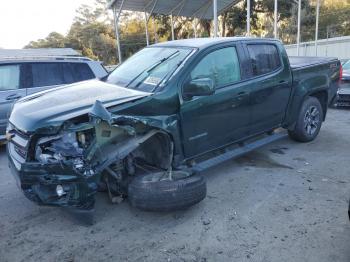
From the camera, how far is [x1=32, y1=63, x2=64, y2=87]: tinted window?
659 cm

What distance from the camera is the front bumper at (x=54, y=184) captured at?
3.10m

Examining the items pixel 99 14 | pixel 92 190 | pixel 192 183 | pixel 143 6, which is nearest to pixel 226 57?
pixel 192 183

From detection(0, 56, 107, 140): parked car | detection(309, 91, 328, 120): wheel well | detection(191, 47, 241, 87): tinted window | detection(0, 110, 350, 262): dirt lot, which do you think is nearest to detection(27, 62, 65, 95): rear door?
detection(0, 56, 107, 140): parked car

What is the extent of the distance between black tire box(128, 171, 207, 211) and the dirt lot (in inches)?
10.3

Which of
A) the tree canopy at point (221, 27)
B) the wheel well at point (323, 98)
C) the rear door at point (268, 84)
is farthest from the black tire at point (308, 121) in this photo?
the tree canopy at point (221, 27)

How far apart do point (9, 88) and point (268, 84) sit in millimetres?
4737

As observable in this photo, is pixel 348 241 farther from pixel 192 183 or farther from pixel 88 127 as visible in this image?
pixel 88 127

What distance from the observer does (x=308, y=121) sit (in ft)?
19.2

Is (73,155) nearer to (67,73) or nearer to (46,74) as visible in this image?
(46,74)

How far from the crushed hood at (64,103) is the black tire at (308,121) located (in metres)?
3.18

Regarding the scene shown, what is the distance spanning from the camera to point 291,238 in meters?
3.17

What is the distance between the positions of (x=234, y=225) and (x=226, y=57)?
218 centimetres

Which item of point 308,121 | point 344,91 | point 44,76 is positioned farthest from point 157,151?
point 344,91

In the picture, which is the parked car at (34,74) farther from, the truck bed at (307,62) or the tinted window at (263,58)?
the truck bed at (307,62)
